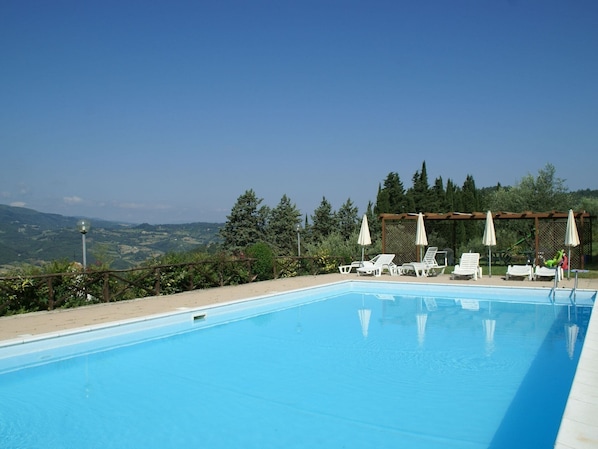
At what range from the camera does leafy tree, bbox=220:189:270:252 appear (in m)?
31.2

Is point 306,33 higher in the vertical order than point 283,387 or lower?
higher

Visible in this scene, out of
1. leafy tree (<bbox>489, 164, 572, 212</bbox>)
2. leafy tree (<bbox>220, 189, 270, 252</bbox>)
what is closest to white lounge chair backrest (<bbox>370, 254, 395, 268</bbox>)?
leafy tree (<bbox>489, 164, 572, 212</bbox>)

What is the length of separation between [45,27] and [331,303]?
42.9ft

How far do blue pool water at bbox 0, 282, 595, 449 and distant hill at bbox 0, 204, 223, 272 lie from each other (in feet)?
45.2

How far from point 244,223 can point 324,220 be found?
623 cm

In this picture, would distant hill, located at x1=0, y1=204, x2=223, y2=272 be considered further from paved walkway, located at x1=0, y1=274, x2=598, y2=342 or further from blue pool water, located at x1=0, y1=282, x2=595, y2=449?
blue pool water, located at x1=0, y1=282, x2=595, y2=449

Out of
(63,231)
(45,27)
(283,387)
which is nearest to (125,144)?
(63,231)

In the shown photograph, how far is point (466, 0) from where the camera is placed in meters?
15.0

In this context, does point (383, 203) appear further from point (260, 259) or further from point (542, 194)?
point (260, 259)

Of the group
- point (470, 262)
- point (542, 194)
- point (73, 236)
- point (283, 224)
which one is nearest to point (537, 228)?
point (470, 262)

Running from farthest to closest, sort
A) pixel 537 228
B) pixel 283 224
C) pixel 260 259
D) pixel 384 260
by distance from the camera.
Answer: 1. pixel 283 224
2. pixel 384 260
3. pixel 537 228
4. pixel 260 259

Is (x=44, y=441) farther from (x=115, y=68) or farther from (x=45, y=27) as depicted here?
(x=115, y=68)

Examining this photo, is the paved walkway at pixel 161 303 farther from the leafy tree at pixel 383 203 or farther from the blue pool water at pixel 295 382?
the leafy tree at pixel 383 203

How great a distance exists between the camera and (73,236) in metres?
30.1
